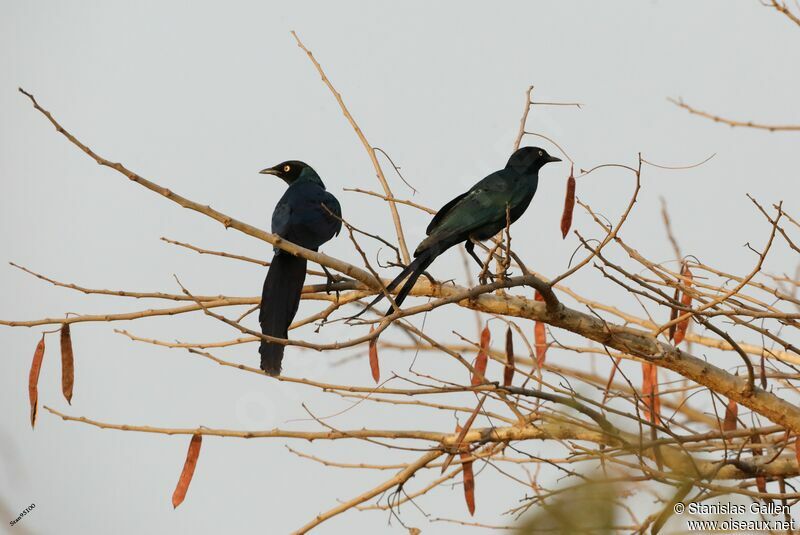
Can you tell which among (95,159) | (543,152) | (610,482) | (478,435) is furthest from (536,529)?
(543,152)

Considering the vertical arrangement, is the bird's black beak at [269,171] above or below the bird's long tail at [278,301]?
above

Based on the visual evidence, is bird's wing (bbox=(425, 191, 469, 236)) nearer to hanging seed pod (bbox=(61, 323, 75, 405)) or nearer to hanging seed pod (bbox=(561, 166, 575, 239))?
hanging seed pod (bbox=(561, 166, 575, 239))

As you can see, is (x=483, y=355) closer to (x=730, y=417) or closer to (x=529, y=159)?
(x=730, y=417)

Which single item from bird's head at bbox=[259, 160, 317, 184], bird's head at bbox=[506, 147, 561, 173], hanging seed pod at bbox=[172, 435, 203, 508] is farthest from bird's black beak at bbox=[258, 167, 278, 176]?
hanging seed pod at bbox=[172, 435, 203, 508]

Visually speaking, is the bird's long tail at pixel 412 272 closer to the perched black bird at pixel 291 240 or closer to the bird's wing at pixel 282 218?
the perched black bird at pixel 291 240

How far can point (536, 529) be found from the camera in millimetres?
1554

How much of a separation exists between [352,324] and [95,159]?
1.27m

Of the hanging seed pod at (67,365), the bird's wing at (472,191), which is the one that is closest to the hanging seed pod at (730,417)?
the bird's wing at (472,191)

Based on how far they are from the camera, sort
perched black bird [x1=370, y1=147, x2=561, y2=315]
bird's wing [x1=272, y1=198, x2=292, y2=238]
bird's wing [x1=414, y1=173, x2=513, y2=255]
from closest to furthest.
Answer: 1. perched black bird [x1=370, y1=147, x2=561, y2=315]
2. bird's wing [x1=414, y1=173, x2=513, y2=255]
3. bird's wing [x1=272, y1=198, x2=292, y2=238]

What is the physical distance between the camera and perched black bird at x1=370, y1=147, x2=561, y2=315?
5266mm

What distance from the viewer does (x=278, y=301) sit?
546 cm

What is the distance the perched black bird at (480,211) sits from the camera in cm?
527

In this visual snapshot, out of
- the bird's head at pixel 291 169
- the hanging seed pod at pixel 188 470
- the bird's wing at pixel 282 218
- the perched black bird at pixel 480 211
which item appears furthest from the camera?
the bird's head at pixel 291 169

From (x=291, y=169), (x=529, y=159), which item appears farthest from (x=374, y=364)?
(x=291, y=169)
